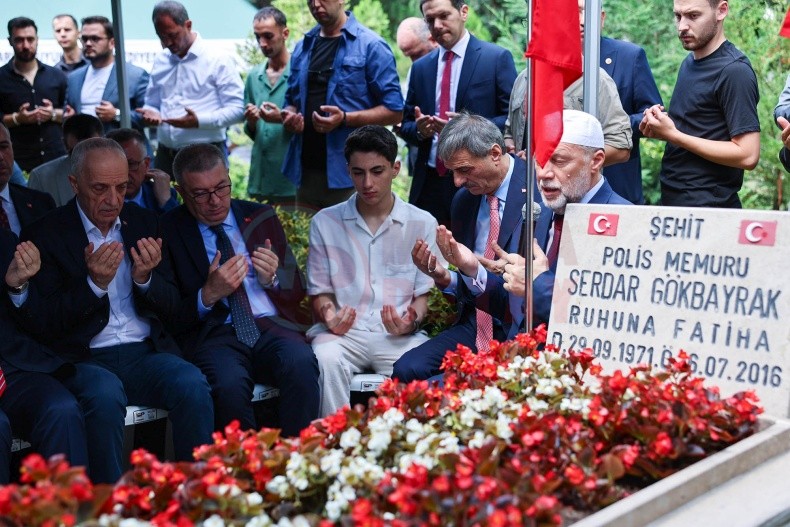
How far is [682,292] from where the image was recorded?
10.9 ft

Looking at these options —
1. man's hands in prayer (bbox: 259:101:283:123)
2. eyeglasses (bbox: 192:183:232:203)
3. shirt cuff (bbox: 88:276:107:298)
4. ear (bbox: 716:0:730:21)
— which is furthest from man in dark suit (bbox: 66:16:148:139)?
ear (bbox: 716:0:730:21)

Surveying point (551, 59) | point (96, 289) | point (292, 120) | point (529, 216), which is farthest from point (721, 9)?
point (96, 289)

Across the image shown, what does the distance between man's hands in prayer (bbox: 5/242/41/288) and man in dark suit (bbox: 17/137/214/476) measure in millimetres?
95

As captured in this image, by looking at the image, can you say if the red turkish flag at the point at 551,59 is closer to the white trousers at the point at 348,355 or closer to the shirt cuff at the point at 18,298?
the white trousers at the point at 348,355

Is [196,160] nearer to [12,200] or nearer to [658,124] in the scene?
[12,200]

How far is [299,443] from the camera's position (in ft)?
8.45

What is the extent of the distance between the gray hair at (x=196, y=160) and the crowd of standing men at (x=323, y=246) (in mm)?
10

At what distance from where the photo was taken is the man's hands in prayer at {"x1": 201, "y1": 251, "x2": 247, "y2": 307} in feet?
15.1

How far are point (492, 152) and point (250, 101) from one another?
372 centimetres

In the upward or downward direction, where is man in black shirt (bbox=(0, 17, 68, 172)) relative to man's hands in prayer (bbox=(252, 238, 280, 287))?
upward

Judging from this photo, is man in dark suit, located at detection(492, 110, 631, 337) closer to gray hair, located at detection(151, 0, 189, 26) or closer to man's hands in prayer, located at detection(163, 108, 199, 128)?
man's hands in prayer, located at detection(163, 108, 199, 128)

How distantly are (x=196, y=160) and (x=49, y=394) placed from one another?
1330 mm

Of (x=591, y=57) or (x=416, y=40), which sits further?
(x=416, y=40)

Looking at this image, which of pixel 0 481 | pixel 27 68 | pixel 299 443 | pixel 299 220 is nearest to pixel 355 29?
pixel 299 220
